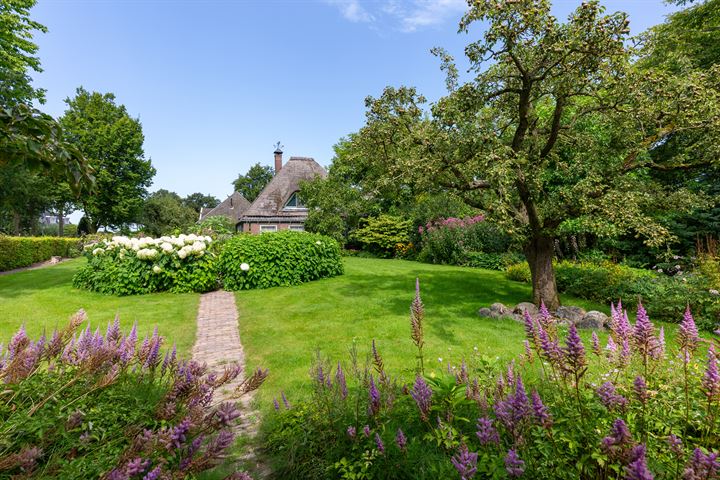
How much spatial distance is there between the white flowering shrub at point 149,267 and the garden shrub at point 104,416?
28.0 ft

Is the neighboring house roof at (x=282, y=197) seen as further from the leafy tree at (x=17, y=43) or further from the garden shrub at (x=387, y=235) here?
the leafy tree at (x=17, y=43)

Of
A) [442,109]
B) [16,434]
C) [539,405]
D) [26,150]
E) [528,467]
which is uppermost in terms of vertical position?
[442,109]

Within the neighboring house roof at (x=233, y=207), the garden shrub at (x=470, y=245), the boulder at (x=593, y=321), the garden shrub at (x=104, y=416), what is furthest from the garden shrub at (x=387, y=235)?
the neighboring house roof at (x=233, y=207)

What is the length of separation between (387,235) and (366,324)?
17.2 metres

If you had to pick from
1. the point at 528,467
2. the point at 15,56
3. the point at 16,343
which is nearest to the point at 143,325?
A: the point at 16,343

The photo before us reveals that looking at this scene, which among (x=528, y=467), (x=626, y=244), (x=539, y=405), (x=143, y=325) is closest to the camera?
(x=539, y=405)

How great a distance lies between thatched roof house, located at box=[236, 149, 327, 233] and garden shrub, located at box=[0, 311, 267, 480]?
27042mm

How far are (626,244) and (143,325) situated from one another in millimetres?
17585

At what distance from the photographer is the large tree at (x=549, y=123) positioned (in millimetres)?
6469

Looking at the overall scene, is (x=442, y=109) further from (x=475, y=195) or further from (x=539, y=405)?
(x=539, y=405)

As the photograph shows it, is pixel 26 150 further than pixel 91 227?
No

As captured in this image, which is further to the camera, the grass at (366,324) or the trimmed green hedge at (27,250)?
the trimmed green hedge at (27,250)

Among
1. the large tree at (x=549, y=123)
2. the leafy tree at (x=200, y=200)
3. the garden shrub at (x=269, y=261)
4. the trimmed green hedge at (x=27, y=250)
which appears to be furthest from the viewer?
the leafy tree at (x=200, y=200)

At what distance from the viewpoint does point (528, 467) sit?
2055 millimetres
